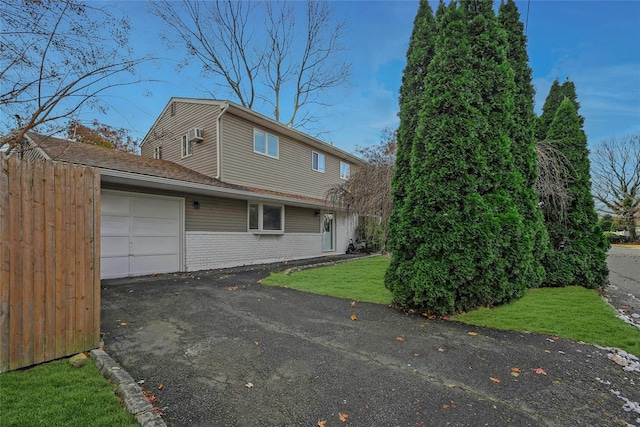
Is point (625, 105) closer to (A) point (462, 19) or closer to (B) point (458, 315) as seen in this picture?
(A) point (462, 19)

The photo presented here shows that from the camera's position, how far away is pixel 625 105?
484 inches

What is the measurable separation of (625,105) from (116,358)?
1835 cm

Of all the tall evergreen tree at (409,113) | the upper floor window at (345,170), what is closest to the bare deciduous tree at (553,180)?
the tall evergreen tree at (409,113)

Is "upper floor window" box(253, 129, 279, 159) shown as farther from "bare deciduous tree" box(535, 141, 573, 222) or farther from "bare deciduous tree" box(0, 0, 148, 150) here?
"bare deciduous tree" box(535, 141, 573, 222)

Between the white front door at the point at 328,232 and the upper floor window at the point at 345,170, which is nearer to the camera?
the white front door at the point at 328,232

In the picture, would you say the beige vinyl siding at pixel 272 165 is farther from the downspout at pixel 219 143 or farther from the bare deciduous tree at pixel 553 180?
the bare deciduous tree at pixel 553 180

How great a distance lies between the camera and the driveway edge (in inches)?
85.3

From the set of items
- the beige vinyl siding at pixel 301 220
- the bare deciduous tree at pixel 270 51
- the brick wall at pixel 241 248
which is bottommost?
the brick wall at pixel 241 248

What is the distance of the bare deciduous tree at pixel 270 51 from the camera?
18.7 metres

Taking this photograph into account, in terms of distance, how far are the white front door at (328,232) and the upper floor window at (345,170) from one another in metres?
2.49

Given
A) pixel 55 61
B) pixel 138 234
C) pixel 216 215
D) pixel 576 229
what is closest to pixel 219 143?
pixel 216 215

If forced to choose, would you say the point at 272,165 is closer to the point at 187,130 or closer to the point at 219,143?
Result: the point at 219,143

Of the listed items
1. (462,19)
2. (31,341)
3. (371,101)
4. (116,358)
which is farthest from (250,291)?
(371,101)

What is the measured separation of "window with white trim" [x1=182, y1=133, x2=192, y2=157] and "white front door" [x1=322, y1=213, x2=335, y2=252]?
6943mm
